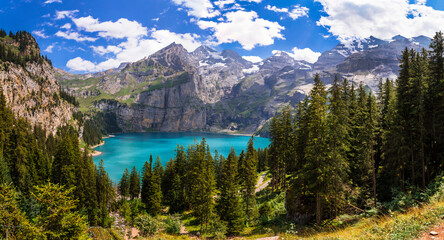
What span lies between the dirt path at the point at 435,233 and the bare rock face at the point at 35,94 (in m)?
131

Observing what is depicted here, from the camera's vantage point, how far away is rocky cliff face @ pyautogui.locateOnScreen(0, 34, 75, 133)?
107750 millimetres

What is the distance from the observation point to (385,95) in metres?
31.1

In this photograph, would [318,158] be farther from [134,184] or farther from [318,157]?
[134,184]

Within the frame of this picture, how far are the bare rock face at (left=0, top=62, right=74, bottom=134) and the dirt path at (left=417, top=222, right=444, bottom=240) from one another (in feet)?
431

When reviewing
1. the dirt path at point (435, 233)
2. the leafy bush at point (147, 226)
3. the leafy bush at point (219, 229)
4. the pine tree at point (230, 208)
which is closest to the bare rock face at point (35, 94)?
the leafy bush at point (147, 226)

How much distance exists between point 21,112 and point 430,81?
153 m

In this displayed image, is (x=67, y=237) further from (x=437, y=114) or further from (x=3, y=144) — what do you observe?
(x=3, y=144)

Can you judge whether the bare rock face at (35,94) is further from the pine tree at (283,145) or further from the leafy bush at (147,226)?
the pine tree at (283,145)

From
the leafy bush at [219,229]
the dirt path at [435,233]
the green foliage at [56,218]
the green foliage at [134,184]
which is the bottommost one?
the green foliage at [134,184]

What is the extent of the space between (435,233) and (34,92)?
556 ft

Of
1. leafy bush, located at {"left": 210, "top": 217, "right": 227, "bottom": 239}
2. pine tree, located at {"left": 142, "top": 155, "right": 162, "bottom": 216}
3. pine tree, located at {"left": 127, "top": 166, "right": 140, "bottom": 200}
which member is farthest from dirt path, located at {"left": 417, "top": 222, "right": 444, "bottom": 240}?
pine tree, located at {"left": 127, "top": 166, "right": 140, "bottom": 200}

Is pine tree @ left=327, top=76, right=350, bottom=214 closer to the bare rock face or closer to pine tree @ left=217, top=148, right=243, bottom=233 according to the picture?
pine tree @ left=217, top=148, right=243, bottom=233

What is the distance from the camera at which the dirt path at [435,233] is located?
24.7 ft

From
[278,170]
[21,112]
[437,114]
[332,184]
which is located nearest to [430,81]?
[437,114]
